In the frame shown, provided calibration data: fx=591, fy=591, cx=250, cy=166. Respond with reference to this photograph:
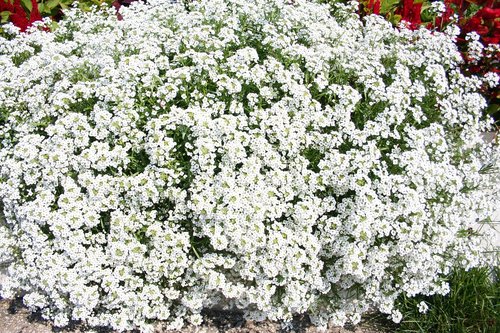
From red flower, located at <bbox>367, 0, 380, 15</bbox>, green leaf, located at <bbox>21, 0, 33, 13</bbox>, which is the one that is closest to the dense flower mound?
red flower, located at <bbox>367, 0, 380, 15</bbox>

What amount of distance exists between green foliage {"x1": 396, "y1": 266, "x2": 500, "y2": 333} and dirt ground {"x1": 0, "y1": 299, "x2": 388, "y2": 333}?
0.94 ft

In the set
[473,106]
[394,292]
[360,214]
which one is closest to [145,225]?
[360,214]

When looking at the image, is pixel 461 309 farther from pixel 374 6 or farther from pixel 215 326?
pixel 374 6

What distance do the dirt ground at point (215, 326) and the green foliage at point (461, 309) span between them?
288 millimetres

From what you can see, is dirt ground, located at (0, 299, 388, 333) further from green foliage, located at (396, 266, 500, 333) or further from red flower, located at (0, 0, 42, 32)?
red flower, located at (0, 0, 42, 32)

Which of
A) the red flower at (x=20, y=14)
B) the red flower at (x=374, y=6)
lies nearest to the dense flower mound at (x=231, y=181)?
the red flower at (x=20, y=14)

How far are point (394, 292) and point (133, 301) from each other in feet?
6.40

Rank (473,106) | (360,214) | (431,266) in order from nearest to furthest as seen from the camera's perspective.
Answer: (360,214)
(431,266)
(473,106)

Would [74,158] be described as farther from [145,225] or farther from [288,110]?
[288,110]

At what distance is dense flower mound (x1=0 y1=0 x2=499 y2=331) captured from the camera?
4188 millimetres

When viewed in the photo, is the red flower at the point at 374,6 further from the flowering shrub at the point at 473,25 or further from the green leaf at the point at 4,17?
the green leaf at the point at 4,17

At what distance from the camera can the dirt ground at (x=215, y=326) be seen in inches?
187

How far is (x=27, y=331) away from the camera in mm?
4746

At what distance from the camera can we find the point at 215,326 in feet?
15.7
